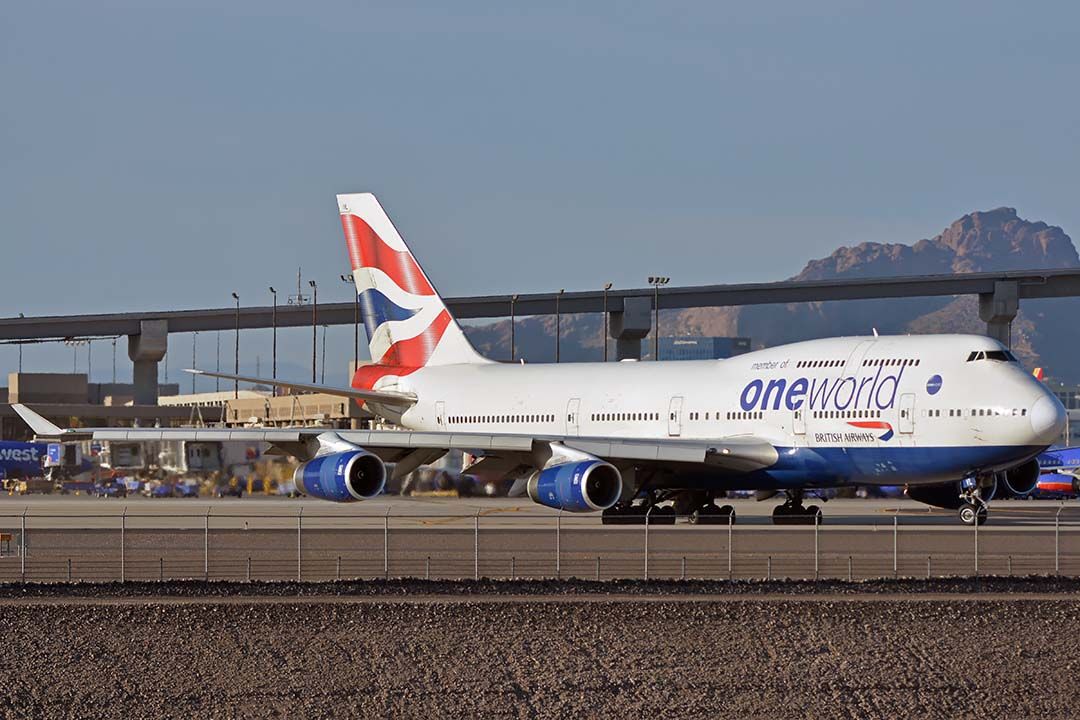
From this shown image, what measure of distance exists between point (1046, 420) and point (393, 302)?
22.4 metres

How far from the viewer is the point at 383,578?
27156mm

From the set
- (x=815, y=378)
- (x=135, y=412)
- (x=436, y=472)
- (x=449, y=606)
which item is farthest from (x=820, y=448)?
(x=135, y=412)

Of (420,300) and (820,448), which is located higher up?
(420,300)

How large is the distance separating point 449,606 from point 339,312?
100557mm

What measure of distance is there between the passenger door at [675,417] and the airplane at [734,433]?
0.15ft

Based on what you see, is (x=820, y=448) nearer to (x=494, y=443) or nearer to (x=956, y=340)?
(x=956, y=340)

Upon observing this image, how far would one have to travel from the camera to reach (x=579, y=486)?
126 feet

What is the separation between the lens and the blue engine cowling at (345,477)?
40906 mm

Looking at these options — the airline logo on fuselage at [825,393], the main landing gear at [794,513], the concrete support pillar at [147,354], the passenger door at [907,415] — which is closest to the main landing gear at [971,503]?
the passenger door at [907,415]

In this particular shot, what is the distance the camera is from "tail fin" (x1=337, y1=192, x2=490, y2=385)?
51.5m

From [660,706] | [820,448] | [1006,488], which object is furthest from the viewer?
[1006,488]

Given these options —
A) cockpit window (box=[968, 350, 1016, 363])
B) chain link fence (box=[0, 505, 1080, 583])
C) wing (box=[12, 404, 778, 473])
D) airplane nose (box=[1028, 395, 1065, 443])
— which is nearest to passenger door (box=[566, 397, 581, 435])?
chain link fence (box=[0, 505, 1080, 583])

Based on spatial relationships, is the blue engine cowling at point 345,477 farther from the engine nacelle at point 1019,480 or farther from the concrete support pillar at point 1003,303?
the concrete support pillar at point 1003,303

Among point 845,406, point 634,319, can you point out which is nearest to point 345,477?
point 845,406
